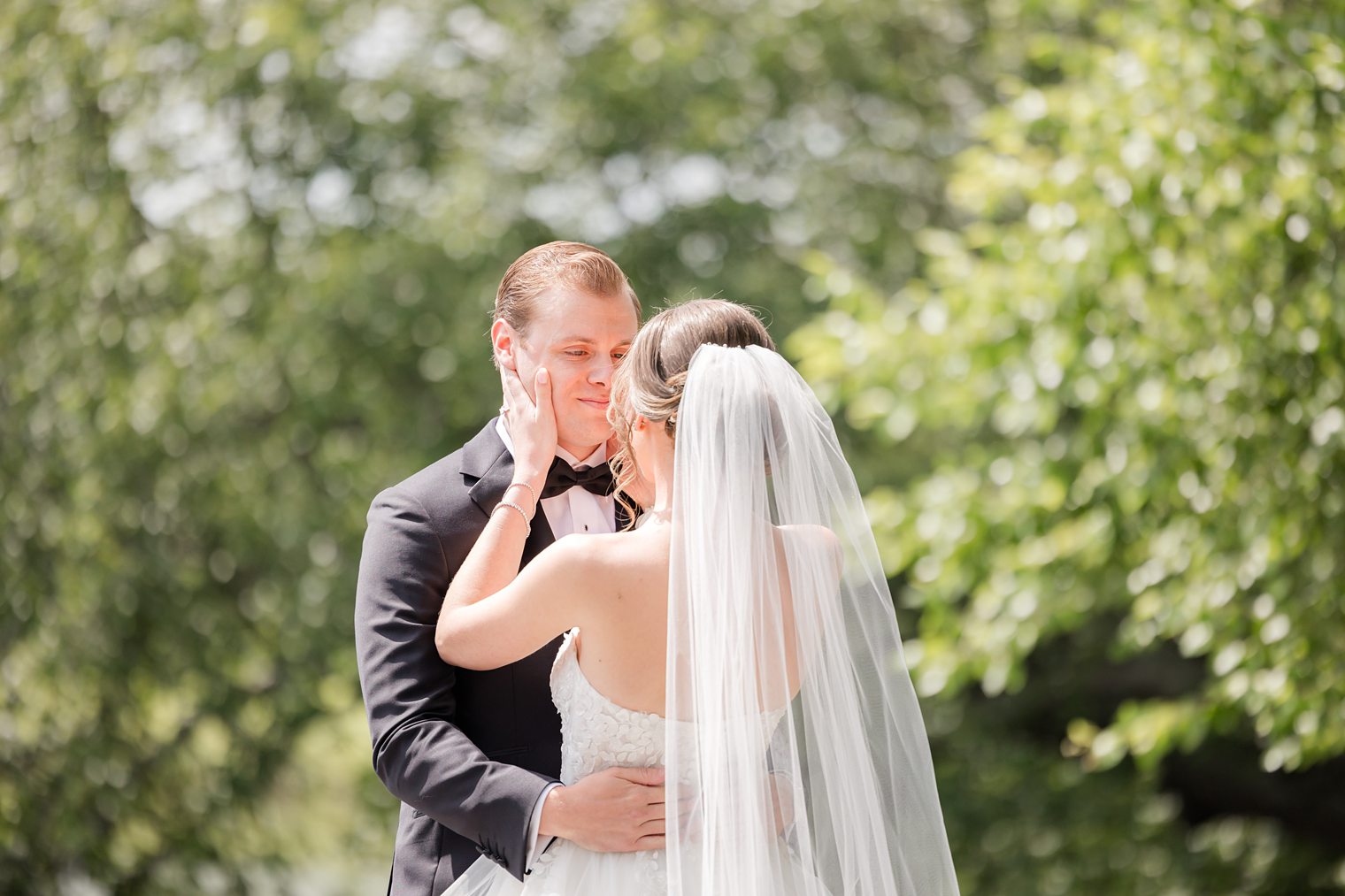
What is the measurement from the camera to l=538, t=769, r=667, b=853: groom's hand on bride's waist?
6.70 feet

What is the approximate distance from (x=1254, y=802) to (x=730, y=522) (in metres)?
7.11

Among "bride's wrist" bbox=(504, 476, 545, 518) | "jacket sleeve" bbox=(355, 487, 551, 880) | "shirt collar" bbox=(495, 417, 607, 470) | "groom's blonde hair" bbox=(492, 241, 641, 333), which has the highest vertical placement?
"groom's blonde hair" bbox=(492, 241, 641, 333)

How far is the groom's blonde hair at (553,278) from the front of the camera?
2.31 m

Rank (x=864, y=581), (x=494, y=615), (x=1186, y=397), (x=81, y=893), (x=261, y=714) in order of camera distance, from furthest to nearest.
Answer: (x=261, y=714)
(x=81, y=893)
(x=1186, y=397)
(x=864, y=581)
(x=494, y=615)

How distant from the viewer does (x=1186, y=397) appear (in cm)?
390

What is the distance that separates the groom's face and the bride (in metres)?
0.06

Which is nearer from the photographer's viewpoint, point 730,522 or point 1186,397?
point 730,522

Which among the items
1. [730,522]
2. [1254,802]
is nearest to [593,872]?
[730,522]

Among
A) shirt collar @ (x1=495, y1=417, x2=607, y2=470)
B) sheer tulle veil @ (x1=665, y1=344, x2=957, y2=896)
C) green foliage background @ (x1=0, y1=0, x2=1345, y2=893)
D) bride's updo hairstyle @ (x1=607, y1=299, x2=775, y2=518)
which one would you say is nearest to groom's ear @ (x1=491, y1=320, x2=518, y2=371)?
shirt collar @ (x1=495, y1=417, x2=607, y2=470)

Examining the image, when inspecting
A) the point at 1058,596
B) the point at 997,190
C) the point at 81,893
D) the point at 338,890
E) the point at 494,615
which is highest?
the point at 494,615

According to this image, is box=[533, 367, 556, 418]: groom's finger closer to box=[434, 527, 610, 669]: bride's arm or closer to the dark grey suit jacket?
the dark grey suit jacket

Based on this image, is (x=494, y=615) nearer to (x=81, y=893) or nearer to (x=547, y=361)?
(x=547, y=361)

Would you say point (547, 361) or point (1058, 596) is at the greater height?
point (547, 361)

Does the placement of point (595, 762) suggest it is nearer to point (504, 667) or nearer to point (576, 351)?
point (504, 667)
